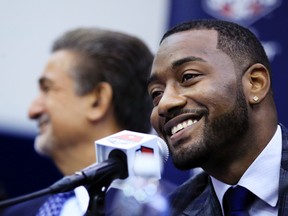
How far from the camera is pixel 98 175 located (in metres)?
1.93

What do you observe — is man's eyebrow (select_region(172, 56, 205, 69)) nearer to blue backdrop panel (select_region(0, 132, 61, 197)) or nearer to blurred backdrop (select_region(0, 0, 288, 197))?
blurred backdrop (select_region(0, 0, 288, 197))

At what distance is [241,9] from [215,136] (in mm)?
1176

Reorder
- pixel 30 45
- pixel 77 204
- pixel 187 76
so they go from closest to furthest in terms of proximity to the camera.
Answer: pixel 187 76 < pixel 77 204 < pixel 30 45

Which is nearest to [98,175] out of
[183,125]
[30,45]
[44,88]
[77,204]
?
[183,125]

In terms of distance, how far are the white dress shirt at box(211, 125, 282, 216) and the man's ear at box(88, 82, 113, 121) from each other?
1017 mm

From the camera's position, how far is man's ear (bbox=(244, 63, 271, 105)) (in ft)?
7.63

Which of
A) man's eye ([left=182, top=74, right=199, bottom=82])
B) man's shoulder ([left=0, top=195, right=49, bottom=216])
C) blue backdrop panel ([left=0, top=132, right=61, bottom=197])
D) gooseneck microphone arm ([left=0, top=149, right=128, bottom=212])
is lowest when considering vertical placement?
blue backdrop panel ([left=0, top=132, right=61, bottom=197])

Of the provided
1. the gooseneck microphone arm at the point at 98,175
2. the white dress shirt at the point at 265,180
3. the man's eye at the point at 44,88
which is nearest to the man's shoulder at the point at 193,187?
the white dress shirt at the point at 265,180

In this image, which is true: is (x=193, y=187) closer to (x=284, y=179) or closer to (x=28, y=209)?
(x=284, y=179)

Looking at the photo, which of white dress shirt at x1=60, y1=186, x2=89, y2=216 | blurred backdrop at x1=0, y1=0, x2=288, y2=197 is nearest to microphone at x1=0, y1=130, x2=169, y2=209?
white dress shirt at x1=60, y1=186, x2=89, y2=216

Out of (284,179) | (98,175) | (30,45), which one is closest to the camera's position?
(98,175)

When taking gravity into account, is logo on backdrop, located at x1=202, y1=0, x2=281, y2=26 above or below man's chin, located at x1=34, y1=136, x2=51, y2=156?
above

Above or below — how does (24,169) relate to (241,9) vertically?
below

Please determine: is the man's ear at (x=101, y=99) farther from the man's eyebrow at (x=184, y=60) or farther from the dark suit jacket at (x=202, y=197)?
the man's eyebrow at (x=184, y=60)
